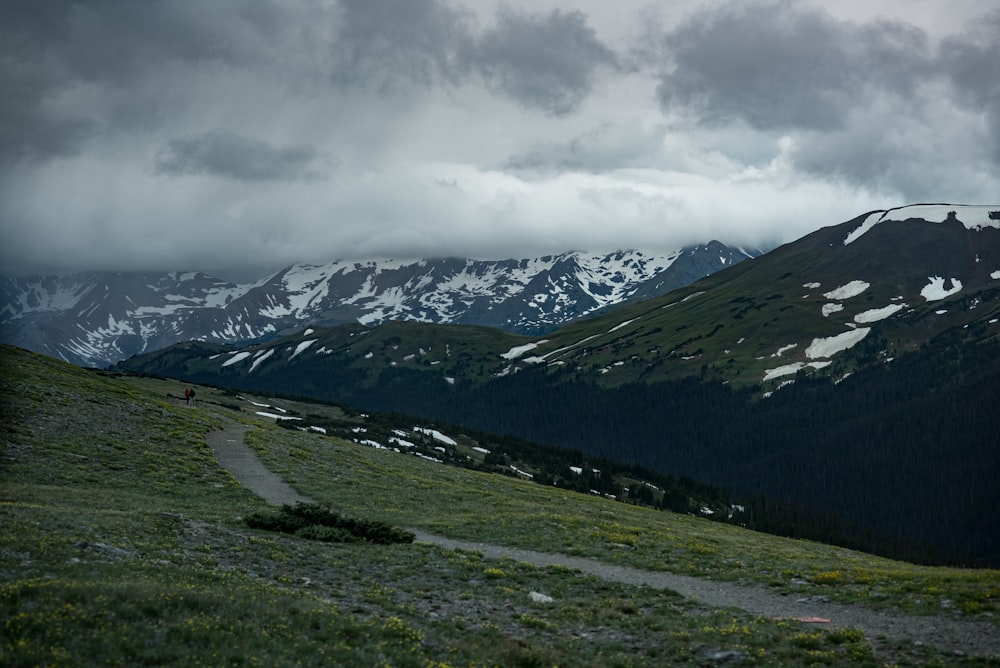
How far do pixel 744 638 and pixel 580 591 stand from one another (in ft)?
22.5

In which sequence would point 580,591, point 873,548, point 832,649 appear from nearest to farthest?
1. point 832,649
2. point 580,591
3. point 873,548

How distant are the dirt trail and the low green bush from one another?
2.37m

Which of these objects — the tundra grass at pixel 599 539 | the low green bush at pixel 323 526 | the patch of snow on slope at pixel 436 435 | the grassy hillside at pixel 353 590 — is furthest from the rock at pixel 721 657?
the patch of snow on slope at pixel 436 435

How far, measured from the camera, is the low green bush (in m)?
29.3

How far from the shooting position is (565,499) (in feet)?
212

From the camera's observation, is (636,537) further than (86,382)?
No

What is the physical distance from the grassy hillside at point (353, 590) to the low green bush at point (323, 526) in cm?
102

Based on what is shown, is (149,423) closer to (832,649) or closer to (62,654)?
(62,654)

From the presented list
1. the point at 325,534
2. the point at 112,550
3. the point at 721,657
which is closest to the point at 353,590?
the point at 112,550

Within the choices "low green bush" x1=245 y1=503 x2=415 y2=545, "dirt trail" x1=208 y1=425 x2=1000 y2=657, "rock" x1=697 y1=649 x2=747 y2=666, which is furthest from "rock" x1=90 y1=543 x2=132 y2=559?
Result: "rock" x1=697 y1=649 x2=747 y2=666

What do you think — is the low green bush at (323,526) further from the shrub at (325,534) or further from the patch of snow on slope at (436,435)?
the patch of snow on slope at (436,435)

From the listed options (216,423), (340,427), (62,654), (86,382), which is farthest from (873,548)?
(62,654)

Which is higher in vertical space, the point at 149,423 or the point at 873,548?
the point at 149,423

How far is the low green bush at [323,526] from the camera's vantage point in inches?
1154
